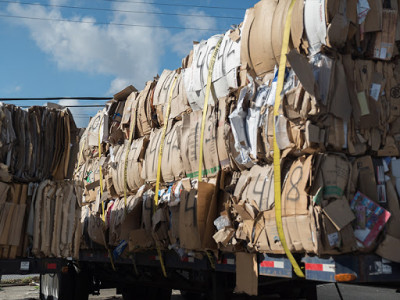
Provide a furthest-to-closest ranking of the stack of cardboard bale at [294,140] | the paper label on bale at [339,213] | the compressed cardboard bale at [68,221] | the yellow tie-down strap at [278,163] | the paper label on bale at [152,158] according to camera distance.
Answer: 1. the paper label on bale at [152,158]
2. the compressed cardboard bale at [68,221]
3. the yellow tie-down strap at [278,163]
4. the stack of cardboard bale at [294,140]
5. the paper label on bale at [339,213]

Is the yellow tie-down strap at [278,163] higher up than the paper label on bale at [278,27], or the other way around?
the paper label on bale at [278,27]

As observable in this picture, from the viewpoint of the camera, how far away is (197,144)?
4621 mm

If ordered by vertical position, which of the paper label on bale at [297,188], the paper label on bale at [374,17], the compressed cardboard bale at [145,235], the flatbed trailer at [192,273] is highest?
the paper label on bale at [374,17]

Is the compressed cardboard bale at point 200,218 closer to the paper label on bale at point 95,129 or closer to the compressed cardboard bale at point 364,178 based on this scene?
the compressed cardboard bale at point 364,178

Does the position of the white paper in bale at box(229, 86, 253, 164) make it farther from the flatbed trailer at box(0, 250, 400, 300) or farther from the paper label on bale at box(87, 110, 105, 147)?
the paper label on bale at box(87, 110, 105, 147)

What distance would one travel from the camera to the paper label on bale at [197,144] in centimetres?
441

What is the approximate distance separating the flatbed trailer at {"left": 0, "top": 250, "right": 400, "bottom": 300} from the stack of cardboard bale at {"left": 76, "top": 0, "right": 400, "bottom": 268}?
121mm

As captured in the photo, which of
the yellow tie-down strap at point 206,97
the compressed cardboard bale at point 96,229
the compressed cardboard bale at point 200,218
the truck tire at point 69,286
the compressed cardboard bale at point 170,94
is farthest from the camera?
the truck tire at point 69,286

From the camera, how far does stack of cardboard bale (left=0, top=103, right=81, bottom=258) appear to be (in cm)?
511

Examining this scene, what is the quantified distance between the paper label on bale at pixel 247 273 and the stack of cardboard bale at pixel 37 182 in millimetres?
2219

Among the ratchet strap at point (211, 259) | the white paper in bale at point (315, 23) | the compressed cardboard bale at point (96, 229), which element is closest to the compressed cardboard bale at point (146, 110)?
the compressed cardboard bale at point (96, 229)

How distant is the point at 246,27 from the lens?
4.21 metres

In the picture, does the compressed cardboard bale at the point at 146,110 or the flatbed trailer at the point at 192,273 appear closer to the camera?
the flatbed trailer at the point at 192,273

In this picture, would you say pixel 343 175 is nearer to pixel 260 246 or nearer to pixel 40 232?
pixel 260 246
